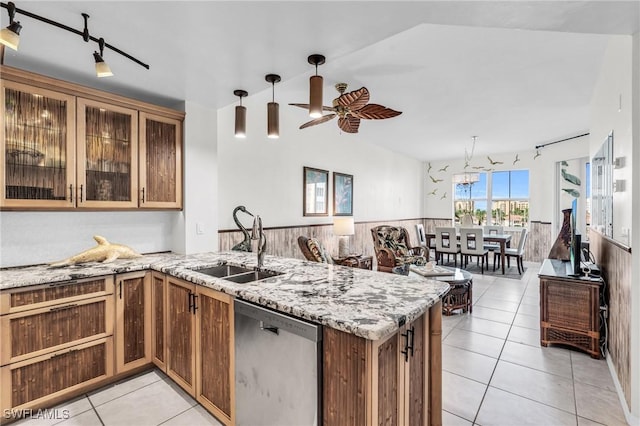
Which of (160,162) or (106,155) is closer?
(106,155)

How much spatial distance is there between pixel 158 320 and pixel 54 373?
2.15ft

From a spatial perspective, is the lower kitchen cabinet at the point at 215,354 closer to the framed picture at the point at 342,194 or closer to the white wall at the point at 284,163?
the white wall at the point at 284,163

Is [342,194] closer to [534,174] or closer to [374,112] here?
[374,112]

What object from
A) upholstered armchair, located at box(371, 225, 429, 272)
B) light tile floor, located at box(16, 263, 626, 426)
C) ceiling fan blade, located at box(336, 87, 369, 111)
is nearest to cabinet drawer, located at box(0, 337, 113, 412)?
light tile floor, located at box(16, 263, 626, 426)

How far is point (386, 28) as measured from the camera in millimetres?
1785

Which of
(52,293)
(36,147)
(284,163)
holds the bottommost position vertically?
(52,293)

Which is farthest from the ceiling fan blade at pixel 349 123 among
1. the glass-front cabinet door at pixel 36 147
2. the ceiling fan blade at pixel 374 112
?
the glass-front cabinet door at pixel 36 147

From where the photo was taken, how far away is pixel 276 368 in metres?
1.47

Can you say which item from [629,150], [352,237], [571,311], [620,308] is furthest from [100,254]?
[352,237]

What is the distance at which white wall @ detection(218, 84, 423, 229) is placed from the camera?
145 inches

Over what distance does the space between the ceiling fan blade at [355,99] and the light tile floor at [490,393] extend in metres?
2.45

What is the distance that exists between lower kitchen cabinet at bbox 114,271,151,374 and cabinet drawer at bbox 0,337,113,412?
3.0 inches

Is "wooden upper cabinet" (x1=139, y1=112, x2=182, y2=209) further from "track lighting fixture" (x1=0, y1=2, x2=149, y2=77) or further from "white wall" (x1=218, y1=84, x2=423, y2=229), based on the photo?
"track lighting fixture" (x1=0, y1=2, x2=149, y2=77)

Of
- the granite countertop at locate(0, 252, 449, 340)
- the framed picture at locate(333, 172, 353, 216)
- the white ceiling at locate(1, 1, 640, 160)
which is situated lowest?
the granite countertop at locate(0, 252, 449, 340)
